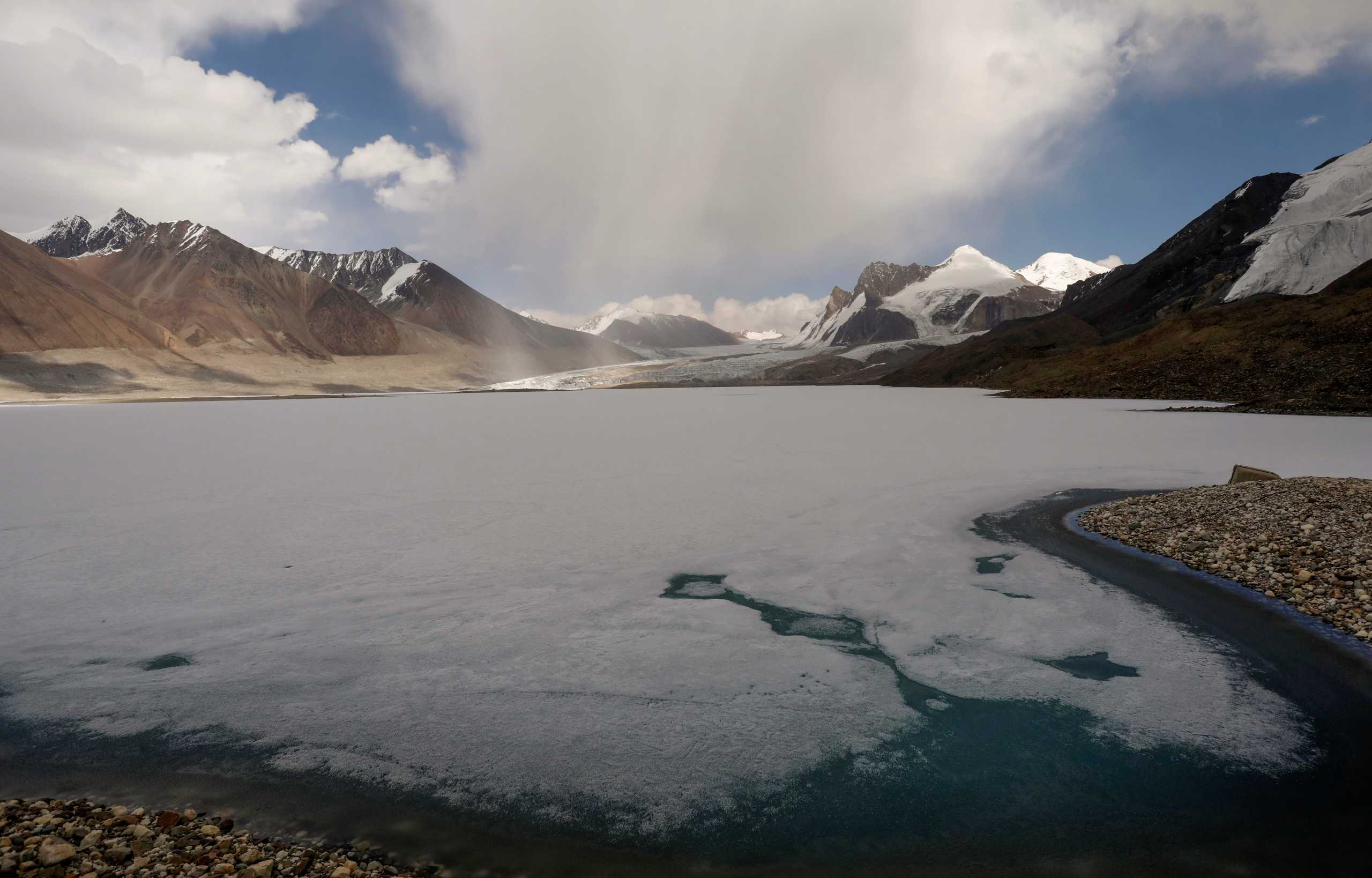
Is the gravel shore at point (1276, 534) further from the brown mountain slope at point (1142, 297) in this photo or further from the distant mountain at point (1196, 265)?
the distant mountain at point (1196, 265)

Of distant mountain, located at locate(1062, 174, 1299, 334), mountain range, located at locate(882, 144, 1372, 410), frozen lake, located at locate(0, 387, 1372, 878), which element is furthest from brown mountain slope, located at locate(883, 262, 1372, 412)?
distant mountain, located at locate(1062, 174, 1299, 334)

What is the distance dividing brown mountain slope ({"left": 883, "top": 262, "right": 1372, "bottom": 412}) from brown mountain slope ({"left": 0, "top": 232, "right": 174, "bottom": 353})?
558 feet

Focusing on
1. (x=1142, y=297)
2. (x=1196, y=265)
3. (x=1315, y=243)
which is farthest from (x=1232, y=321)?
(x=1196, y=265)

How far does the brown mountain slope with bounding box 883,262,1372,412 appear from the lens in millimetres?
41438

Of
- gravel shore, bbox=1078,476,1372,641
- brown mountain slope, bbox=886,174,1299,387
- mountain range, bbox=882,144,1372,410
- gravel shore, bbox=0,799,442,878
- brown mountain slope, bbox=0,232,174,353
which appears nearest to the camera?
gravel shore, bbox=0,799,442,878

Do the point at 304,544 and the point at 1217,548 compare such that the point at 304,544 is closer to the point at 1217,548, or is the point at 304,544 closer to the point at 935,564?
the point at 935,564

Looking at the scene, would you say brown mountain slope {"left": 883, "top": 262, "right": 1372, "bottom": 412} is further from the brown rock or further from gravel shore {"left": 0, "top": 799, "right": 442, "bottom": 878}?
the brown rock

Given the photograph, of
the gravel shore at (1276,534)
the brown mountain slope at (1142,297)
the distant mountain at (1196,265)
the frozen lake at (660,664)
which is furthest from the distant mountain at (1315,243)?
the frozen lake at (660,664)

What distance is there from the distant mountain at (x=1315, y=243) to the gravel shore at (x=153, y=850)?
120 metres

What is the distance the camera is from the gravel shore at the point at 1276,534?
8.79 m

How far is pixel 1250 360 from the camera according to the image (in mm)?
50906

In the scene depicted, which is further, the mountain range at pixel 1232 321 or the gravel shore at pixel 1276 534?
the mountain range at pixel 1232 321

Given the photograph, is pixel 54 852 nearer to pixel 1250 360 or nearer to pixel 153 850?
pixel 153 850

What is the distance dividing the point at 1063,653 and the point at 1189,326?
71320 mm
